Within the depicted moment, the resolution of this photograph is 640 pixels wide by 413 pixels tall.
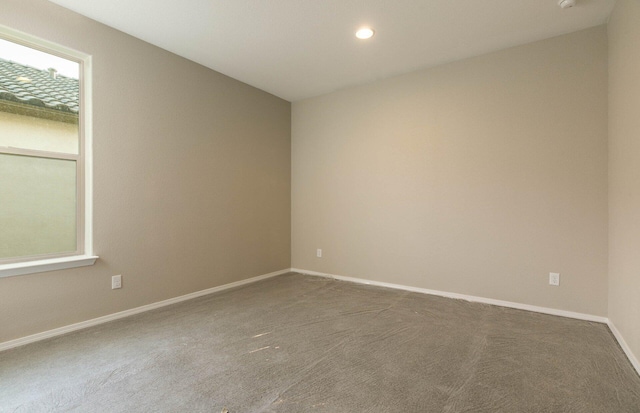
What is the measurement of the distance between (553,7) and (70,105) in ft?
13.3

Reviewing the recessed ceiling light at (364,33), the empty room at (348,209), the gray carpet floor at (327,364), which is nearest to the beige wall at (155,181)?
the empty room at (348,209)

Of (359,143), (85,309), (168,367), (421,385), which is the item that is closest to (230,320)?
(168,367)

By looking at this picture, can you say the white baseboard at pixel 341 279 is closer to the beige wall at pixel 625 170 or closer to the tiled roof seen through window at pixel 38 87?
the beige wall at pixel 625 170

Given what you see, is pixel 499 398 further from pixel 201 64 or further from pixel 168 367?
pixel 201 64

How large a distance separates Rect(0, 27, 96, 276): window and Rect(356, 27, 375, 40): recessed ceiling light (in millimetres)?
2406

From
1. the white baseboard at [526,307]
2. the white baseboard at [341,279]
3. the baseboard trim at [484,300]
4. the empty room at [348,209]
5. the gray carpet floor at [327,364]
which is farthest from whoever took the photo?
the baseboard trim at [484,300]

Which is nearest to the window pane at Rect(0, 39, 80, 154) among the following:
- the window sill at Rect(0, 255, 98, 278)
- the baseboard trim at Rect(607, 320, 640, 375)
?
the window sill at Rect(0, 255, 98, 278)

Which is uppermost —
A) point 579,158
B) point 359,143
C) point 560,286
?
point 359,143

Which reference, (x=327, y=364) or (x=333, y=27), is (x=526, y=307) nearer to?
(x=327, y=364)

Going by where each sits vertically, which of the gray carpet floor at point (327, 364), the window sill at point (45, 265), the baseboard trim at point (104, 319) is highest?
the window sill at point (45, 265)

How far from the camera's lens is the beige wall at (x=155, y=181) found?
251cm

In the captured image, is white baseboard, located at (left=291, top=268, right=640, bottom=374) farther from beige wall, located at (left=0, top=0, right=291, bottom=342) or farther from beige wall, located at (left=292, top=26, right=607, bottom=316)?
beige wall, located at (left=0, top=0, right=291, bottom=342)

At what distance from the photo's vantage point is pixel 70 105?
8.79 ft

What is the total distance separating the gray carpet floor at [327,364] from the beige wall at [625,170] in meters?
0.32
